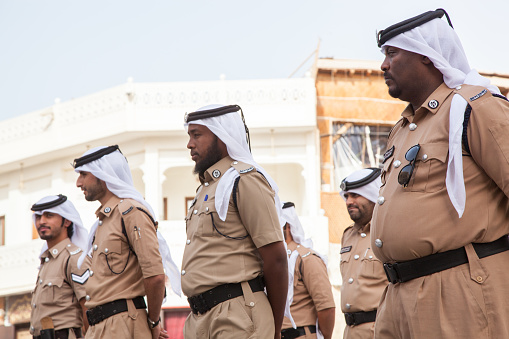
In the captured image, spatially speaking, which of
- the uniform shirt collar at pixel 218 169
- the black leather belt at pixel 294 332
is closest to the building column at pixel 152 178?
the black leather belt at pixel 294 332

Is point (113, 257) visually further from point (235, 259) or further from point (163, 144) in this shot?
point (163, 144)

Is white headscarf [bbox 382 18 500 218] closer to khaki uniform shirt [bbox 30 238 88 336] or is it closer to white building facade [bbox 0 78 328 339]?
khaki uniform shirt [bbox 30 238 88 336]

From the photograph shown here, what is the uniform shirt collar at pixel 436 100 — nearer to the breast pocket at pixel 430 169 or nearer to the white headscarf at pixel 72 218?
the breast pocket at pixel 430 169

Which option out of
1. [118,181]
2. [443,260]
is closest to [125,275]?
[118,181]

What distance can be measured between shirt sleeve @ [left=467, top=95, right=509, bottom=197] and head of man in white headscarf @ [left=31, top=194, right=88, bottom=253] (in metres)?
5.51

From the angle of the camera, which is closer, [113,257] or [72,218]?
[113,257]

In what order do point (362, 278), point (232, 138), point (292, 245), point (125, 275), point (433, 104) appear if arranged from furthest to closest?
point (292, 245)
point (362, 278)
point (125, 275)
point (232, 138)
point (433, 104)

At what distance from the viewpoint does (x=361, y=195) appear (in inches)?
295

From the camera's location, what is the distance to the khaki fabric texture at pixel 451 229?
128 inches

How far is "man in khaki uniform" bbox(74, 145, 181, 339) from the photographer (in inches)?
225

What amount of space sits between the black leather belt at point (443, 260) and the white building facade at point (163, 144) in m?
19.8

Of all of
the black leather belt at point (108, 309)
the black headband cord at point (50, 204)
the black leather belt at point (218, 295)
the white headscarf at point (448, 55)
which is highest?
the white headscarf at point (448, 55)

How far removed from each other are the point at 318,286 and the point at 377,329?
4262 millimetres

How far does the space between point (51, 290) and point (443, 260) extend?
16.1 feet
